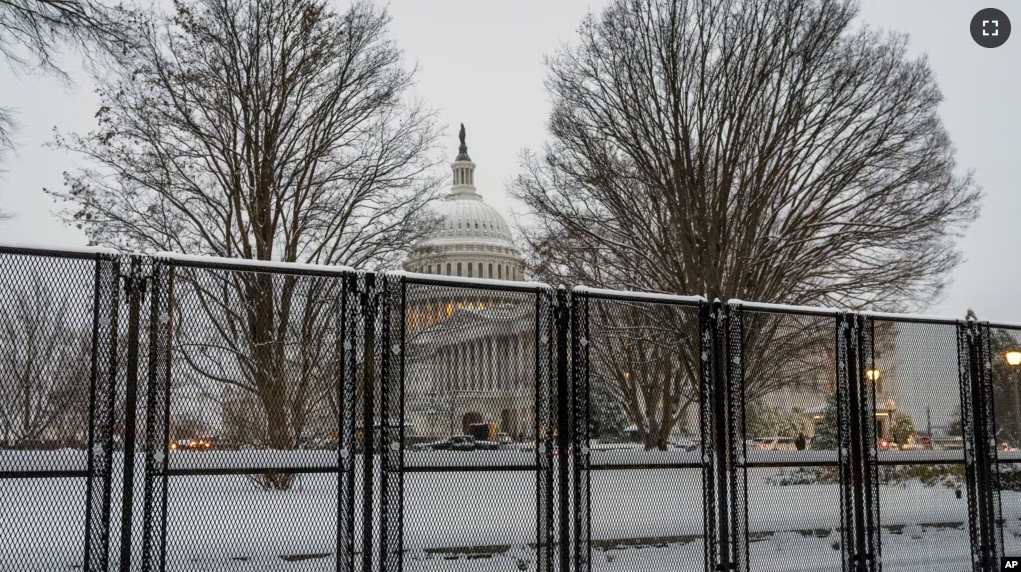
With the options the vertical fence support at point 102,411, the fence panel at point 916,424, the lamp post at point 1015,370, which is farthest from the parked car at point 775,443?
the vertical fence support at point 102,411

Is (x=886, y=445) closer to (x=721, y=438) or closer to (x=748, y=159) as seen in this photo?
(x=721, y=438)

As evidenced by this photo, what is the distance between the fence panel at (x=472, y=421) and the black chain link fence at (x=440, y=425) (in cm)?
2

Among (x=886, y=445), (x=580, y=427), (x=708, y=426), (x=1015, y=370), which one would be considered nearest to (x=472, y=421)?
(x=580, y=427)

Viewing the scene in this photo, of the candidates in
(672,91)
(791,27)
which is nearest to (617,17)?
(672,91)

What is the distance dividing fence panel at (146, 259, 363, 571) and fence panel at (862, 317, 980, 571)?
6.38 metres

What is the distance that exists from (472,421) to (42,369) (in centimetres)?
352

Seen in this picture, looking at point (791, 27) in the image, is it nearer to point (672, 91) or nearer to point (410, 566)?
point (672, 91)

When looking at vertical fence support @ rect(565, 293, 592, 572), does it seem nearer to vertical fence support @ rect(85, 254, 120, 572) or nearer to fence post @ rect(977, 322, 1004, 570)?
vertical fence support @ rect(85, 254, 120, 572)

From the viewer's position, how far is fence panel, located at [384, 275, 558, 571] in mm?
9016

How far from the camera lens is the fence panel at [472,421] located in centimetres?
902

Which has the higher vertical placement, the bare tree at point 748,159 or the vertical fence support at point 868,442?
the bare tree at point 748,159

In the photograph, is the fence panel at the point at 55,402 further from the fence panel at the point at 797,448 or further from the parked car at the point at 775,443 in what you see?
the parked car at the point at 775,443

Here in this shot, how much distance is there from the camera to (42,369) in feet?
25.2

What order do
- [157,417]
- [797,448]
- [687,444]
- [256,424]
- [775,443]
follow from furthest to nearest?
[797,448] < [775,443] < [687,444] < [256,424] < [157,417]
